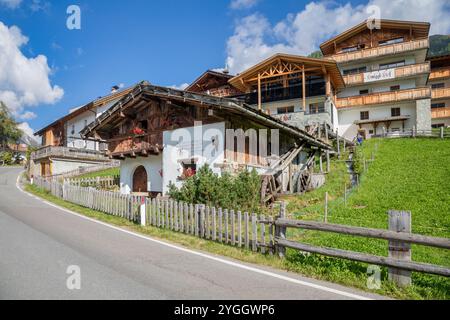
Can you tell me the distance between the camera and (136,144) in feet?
57.1

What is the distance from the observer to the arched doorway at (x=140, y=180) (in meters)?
17.9

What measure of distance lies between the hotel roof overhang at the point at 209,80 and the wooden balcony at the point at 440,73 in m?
26.0

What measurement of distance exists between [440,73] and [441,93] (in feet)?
16.3

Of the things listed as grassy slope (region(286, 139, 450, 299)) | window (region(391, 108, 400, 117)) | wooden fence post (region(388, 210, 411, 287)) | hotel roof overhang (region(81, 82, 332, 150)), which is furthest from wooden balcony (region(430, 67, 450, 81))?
wooden fence post (region(388, 210, 411, 287))

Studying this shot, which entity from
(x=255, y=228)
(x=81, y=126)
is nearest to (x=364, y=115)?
(x=255, y=228)

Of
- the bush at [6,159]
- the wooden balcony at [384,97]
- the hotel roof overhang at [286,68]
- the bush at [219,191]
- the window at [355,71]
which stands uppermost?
the window at [355,71]

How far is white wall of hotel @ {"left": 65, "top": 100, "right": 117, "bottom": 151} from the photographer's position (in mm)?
39250

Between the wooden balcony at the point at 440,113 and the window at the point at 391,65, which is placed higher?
the window at the point at 391,65

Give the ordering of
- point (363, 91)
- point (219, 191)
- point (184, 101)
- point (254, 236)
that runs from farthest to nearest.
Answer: point (363, 91) → point (184, 101) → point (219, 191) → point (254, 236)

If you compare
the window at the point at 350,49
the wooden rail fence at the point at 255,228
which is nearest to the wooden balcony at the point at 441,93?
the window at the point at 350,49

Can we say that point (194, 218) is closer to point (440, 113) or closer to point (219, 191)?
point (219, 191)

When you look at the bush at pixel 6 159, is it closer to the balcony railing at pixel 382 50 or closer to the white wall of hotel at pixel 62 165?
the white wall of hotel at pixel 62 165

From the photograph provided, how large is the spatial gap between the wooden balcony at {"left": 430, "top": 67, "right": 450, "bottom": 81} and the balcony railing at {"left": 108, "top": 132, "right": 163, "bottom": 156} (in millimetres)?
37355
